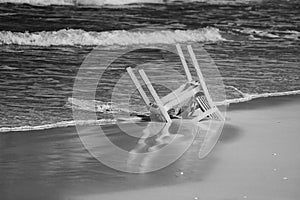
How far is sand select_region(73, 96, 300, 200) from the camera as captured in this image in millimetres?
5000

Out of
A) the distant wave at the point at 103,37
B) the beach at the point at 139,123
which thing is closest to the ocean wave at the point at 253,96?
the beach at the point at 139,123

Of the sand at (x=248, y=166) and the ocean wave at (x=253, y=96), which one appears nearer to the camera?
the sand at (x=248, y=166)

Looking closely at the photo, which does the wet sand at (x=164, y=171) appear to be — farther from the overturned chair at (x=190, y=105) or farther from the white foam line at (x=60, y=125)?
the overturned chair at (x=190, y=105)

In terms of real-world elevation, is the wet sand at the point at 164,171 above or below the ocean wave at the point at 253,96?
below

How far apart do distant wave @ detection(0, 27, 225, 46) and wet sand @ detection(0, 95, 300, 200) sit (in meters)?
10.1

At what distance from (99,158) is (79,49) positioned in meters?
9.95

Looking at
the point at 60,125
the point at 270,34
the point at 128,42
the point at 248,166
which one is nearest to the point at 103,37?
the point at 128,42

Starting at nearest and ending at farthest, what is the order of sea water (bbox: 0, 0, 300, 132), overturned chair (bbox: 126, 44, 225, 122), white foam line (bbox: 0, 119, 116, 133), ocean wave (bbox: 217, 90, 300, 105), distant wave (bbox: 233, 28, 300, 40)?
white foam line (bbox: 0, 119, 116, 133)
overturned chair (bbox: 126, 44, 225, 122)
ocean wave (bbox: 217, 90, 300, 105)
sea water (bbox: 0, 0, 300, 132)
distant wave (bbox: 233, 28, 300, 40)

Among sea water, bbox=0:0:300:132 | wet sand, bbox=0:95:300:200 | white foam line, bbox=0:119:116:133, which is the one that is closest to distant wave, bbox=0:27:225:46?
sea water, bbox=0:0:300:132

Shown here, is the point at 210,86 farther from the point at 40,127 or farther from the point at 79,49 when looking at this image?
the point at 79,49

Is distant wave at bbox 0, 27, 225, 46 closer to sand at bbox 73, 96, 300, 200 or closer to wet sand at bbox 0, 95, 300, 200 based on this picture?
sand at bbox 73, 96, 300, 200

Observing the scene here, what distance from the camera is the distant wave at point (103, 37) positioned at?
1698 centimetres

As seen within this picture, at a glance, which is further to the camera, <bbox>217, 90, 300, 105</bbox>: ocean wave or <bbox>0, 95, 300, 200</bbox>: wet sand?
<bbox>217, 90, 300, 105</bbox>: ocean wave

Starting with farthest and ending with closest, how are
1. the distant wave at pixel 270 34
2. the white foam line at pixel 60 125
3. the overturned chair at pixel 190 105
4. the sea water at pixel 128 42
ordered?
the distant wave at pixel 270 34, the sea water at pixel 128 42, the overturned chair at pixel 190 105, the white foam line at pixel 60 125
